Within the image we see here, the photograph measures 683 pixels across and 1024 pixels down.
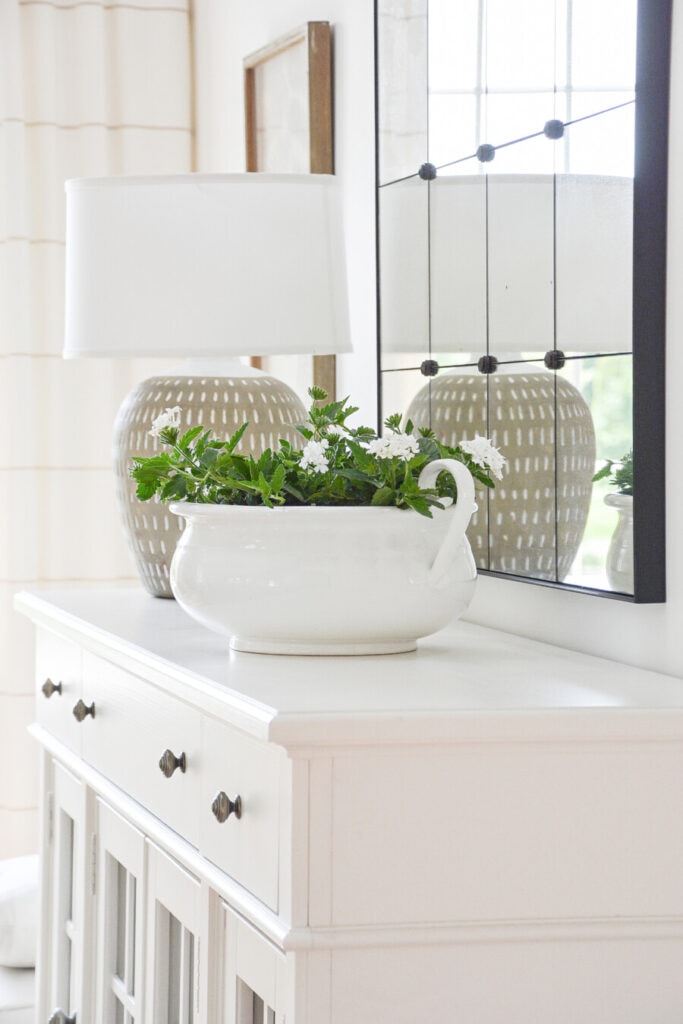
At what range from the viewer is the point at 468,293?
1.55 m

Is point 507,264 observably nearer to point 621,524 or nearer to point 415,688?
point 621,524

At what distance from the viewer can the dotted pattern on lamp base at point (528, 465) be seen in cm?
133

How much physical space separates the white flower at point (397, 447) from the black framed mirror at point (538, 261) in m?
0.18

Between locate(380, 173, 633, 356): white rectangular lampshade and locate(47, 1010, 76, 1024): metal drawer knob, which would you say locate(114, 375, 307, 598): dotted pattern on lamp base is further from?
locate(47, 1010, 76, 1024): metal drawer knob

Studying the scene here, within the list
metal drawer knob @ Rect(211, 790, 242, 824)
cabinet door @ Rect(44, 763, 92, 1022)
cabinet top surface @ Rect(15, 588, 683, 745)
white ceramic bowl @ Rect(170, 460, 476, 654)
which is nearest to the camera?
cabinet top surface @ Rect(15, 588, 683, 745)

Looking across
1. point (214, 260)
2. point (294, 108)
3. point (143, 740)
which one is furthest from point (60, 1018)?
point (294, 108)

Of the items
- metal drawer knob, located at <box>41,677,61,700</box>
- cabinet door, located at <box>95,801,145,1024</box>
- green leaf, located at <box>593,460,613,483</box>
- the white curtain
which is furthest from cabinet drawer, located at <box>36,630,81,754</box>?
the white curtain

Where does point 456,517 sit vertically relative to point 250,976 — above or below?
above

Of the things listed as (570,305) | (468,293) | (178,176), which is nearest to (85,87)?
(178,176)

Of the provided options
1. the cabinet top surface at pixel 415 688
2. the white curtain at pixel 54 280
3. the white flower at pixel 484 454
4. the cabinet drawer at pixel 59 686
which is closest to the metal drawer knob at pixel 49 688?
the cabinet drawer at pixel 59 686

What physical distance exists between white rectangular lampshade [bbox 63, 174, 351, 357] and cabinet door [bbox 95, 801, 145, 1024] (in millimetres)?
602

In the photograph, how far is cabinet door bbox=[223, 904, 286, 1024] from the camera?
1.11 meters

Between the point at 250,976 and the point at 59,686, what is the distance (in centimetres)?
68

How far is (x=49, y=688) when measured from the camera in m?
1.78
